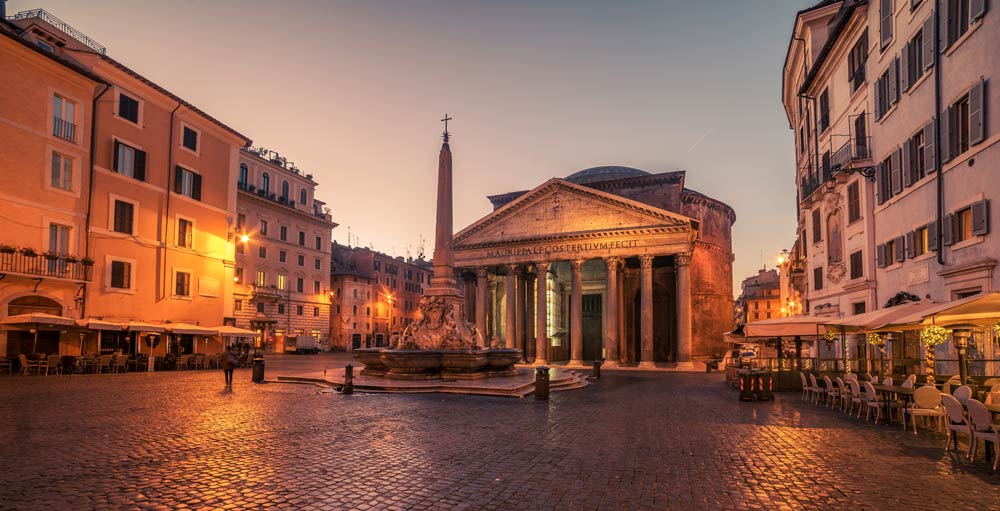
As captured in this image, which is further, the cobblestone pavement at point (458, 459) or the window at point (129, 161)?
the window at point (129, 161)

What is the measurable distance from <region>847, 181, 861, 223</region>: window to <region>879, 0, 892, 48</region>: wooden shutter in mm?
5000

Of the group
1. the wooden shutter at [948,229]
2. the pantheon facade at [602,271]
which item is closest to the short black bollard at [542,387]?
the wooden shutter at [948,229]

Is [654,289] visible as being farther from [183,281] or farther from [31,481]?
[31,481]

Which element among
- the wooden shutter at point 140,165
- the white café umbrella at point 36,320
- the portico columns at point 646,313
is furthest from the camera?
the portico columns at point 646,313

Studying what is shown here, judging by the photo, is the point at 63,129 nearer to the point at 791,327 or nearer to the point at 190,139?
the point at 190,139

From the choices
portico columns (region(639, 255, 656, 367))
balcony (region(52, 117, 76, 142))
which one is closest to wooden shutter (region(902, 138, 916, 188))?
portico columns (region(639, 255, 656, 367))

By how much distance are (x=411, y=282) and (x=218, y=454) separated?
6914 cm

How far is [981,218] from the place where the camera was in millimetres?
13438

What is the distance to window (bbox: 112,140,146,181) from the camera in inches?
1009

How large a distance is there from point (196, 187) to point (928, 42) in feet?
100.0

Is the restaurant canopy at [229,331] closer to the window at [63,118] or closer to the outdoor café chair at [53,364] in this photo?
the outdoor café chair at [53,364]

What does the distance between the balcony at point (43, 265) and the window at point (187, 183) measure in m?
6.00

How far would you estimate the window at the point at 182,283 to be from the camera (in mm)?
28109

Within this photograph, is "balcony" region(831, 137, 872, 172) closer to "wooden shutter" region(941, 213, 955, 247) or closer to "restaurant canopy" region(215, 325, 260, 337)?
"wooden shutter" region(941, 213, 955, 247)
